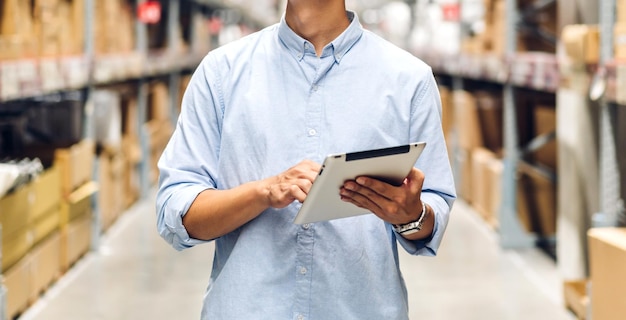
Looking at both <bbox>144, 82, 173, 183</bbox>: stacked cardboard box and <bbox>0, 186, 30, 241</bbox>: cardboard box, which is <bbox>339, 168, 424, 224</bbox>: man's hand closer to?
<bbox>0, 186, 30, 241</bbox>: cardboard box

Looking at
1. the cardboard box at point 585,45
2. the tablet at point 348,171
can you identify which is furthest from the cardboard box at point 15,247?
the tablet at point 348,171

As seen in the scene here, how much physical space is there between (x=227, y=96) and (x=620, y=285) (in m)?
1.69

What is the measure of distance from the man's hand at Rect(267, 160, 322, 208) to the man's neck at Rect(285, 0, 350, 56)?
262 millimetres

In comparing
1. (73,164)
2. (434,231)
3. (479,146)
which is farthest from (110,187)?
(434,231)

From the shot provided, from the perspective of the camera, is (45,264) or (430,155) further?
(45,264)

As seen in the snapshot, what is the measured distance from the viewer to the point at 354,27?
1.59m

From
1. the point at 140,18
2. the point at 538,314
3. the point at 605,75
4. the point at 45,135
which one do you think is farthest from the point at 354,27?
the point at 140,18

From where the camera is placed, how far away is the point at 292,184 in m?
1.40

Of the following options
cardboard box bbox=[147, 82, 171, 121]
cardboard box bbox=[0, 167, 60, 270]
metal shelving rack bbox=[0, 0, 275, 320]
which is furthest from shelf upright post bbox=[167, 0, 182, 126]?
cardboard box bbox=[0, 167, 60, 270]

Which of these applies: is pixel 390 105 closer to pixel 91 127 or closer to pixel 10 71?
pixel 10 71

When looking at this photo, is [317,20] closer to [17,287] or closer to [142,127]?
[17,287]

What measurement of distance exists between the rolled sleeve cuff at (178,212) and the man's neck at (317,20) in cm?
32

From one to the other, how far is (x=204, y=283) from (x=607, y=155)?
236cm

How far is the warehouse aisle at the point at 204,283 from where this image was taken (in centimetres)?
447
